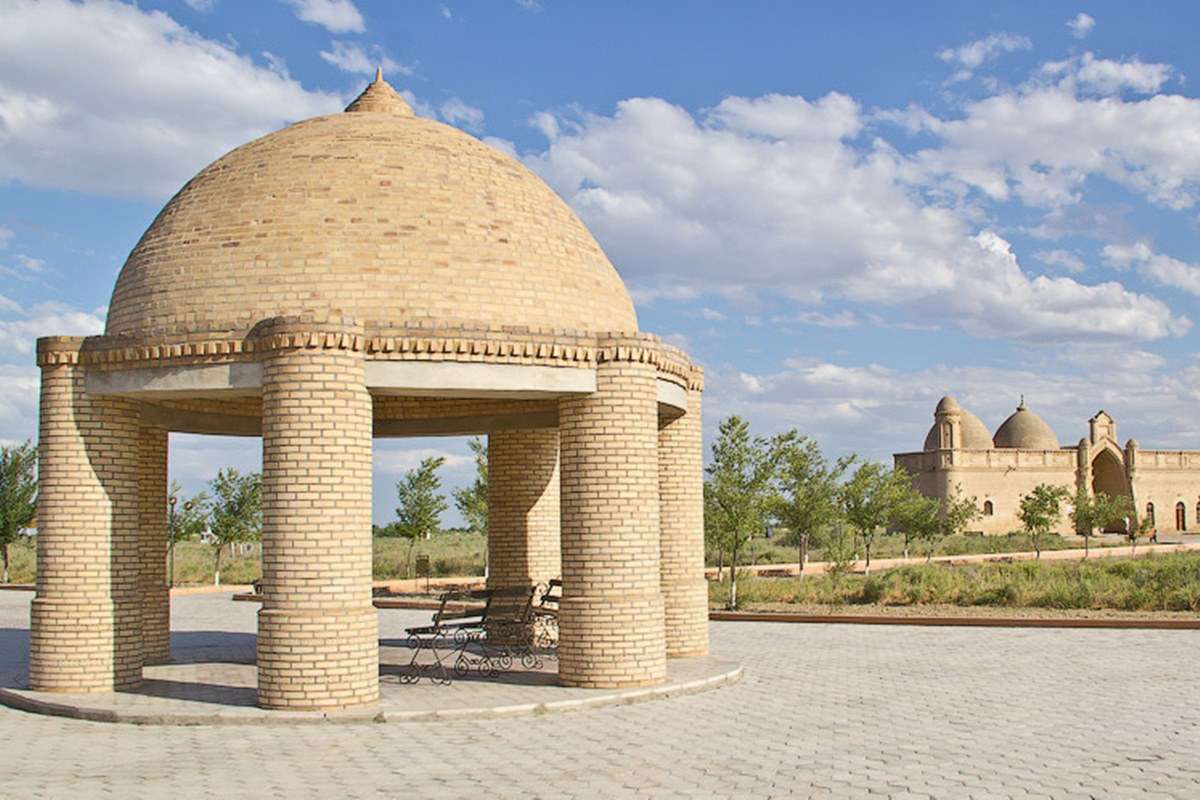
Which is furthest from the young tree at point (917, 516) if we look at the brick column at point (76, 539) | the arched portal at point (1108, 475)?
the brick column at point (76, 539)

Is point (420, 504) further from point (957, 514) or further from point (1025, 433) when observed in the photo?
point (1025, 433)

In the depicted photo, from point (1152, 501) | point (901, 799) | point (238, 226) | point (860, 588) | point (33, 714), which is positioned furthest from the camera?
point (1152, 501)

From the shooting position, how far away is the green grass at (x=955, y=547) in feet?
161

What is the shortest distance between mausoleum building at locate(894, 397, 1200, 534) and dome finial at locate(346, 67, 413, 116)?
48.4 m

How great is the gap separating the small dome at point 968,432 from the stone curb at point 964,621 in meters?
46.0

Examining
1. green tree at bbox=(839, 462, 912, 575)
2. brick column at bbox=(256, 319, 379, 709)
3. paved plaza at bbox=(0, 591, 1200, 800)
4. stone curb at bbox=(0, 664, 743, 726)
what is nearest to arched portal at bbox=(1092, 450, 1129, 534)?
green tree at bbox=(839, 462, 912, 575)

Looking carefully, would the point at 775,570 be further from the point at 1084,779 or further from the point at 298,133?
the point at 1084,779

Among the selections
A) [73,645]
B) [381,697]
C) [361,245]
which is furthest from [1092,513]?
[73,645]

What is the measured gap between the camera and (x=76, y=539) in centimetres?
1303

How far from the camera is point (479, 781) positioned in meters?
9.03

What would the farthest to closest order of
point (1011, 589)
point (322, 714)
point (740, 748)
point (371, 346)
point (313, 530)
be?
point (1011, 589) < point (371, 346) < point (313, 530) < point (322, 714) < point (740, 748)

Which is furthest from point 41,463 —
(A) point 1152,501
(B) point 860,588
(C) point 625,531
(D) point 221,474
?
(A) point 1152,501

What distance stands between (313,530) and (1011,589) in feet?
59.2

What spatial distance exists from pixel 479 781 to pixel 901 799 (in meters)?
Answer: 3.09
